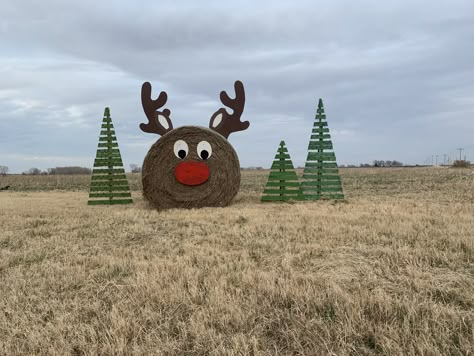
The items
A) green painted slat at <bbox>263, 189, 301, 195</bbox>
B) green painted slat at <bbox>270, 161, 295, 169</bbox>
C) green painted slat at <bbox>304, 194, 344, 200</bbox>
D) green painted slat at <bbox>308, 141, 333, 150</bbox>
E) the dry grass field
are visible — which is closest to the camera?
the dry grass field

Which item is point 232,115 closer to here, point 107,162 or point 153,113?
point 153,113

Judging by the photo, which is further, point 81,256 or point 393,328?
point 81,256

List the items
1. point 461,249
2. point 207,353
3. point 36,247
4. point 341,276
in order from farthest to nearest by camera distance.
Result: point 36,247, point 461,249, point 341,276, point 207,353

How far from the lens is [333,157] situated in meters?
13.0

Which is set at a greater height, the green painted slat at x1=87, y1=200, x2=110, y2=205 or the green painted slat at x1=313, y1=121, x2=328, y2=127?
the green painted slat at x1=313, y1=121, x2=328, y2=127

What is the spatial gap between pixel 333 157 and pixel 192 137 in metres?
5.42

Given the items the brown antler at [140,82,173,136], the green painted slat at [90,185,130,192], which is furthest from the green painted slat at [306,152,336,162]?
the green painted slat at [90,185,130,192]

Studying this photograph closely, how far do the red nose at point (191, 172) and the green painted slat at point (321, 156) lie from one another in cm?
435

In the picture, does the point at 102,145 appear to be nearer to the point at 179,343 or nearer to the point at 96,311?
the point at 96,311

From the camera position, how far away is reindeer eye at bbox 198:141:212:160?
10.4m

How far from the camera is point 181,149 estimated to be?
10.4 meters

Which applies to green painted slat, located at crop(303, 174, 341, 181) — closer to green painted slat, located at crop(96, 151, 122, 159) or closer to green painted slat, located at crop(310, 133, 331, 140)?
green painted slat, located at crop(310, 133, 331, 140)

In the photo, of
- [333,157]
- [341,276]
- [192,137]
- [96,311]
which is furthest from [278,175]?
[96,311]

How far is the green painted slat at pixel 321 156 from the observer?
12984 millimetres
